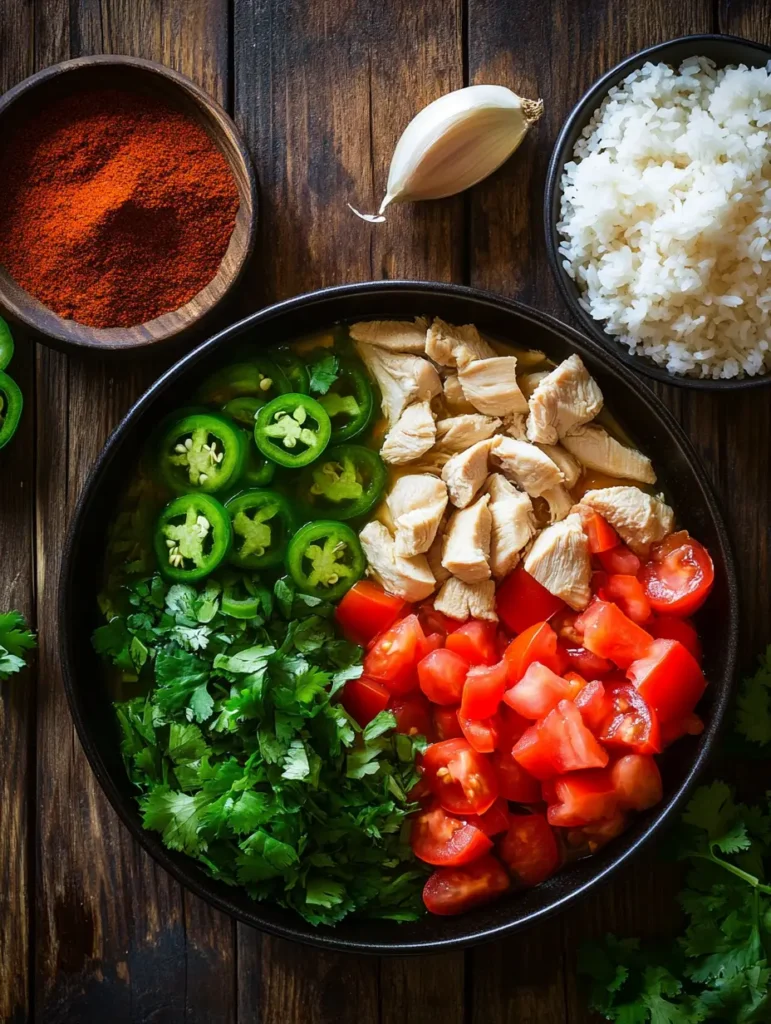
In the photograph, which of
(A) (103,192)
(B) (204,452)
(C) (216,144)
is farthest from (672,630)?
(A) (103,192)

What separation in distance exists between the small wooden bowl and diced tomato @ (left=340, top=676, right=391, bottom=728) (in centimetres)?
103

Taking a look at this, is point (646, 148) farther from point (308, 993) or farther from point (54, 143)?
point (308, 993)

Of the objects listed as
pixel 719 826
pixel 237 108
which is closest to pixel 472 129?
pixel 237 108

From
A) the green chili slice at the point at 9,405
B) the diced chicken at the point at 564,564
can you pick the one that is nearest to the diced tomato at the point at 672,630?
the diced chicken at the point at 564,564

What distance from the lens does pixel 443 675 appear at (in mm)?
2365

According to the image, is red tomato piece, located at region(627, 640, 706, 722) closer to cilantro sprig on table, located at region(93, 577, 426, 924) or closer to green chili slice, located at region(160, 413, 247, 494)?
cilantro sprig on table, located at region(93, 577, 426, 924)

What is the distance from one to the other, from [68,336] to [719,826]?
83.5 inches

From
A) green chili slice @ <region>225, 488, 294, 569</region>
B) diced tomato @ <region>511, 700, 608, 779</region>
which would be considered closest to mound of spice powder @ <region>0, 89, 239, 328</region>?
green chili slice @ <region>225, 488, 294, 569</region>

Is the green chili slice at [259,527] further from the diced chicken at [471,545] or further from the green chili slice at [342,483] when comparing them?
the diced chicken at [471,545]

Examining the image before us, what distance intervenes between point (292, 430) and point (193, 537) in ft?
1.23

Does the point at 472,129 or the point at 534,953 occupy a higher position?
the point at 472,129

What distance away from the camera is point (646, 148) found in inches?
94.5

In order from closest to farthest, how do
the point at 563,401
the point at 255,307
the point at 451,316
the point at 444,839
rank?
the point at 444,839, the point at 563,401, the point at 451,316, the point at 255,307

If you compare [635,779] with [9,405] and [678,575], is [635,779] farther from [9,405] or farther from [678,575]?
[9,405]
